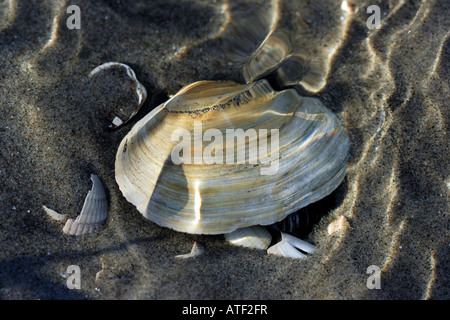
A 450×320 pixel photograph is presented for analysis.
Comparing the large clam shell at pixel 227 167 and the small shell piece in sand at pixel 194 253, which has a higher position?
the large clam shell at pixel 227 167

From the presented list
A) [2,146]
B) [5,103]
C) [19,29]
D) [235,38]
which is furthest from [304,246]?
[19,29]

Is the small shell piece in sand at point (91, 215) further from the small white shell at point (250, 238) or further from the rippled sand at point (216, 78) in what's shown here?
the small white shell at point (250, 238)

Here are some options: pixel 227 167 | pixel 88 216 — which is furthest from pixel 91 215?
pixel 227 167

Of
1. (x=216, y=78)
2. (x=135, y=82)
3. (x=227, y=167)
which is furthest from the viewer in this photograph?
(x=216, y=78)

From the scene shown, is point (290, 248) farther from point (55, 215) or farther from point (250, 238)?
point (55, 215)

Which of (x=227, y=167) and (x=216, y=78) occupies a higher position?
(x=216, y=78)

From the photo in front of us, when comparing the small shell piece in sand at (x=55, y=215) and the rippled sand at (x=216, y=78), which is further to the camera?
the small shell piece in sand at (x=55, y=215)

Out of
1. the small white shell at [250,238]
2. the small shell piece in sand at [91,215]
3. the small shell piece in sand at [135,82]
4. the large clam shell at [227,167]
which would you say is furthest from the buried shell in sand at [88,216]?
the small white shell at [250,238]
